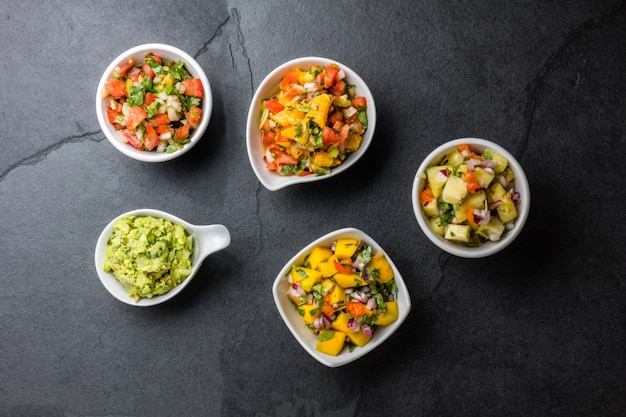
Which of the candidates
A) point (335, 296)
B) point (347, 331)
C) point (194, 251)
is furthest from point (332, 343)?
point (194, 251)

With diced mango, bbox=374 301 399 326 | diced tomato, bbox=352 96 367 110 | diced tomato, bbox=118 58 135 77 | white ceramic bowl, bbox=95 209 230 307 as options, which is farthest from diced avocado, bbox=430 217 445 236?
diced tomato, bbox=118 58 135 77

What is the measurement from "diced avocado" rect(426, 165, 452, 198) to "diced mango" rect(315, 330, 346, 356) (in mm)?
755

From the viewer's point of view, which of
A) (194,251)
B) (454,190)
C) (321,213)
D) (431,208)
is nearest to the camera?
(454,190)

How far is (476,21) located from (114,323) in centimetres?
236

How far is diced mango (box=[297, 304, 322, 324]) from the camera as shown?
262cm

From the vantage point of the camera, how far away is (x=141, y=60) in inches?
109

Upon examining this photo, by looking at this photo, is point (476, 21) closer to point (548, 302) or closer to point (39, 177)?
point (548, 302)

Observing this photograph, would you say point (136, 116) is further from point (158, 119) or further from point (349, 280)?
point (349, 280)

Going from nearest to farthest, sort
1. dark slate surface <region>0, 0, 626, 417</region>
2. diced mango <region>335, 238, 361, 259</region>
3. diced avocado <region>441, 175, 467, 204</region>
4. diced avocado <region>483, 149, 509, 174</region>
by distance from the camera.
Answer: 1. diced avocado <region>441, 175, 467, 204</region>
2. diced avocado <region>483, 149, 509, 174</region>
3. diced mango <region>335, 238, 361, 259</region>
4. dark slate surface <region>0, 0, 626, 417</region>

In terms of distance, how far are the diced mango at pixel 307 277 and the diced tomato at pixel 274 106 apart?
0.72m

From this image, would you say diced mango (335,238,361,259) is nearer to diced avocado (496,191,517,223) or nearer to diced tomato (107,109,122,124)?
diced avocado (496,191,517,223)

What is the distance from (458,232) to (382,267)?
37cm

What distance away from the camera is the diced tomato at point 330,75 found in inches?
104

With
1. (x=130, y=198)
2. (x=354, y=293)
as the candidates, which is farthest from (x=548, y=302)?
(x=130, y=198)
